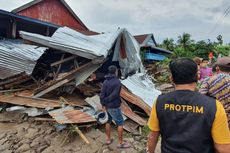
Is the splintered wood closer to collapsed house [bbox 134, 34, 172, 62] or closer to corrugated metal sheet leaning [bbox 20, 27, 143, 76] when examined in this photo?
corrugated metal sheet leaning [bbox 20, 27, 143, 76]

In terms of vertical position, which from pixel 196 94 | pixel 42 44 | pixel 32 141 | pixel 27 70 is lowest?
pixel 32 141

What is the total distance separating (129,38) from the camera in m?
8.85

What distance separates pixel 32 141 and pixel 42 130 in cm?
43

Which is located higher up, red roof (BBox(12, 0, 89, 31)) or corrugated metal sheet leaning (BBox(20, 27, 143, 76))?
red roof (BBox(12, 0, 89, 31))

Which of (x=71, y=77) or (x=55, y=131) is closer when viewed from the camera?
(x=55, y=131)

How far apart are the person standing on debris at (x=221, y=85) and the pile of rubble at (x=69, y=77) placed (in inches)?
144

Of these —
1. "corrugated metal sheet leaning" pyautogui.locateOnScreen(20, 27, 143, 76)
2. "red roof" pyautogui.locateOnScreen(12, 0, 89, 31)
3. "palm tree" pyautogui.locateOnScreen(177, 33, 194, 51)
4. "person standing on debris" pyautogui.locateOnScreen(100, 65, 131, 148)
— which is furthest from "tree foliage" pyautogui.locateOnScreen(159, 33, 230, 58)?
"person standing on debris" pyautogui.locateOnScreen(100, 65, 131, 148)

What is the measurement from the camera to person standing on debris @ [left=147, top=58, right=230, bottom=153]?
1.86 meters

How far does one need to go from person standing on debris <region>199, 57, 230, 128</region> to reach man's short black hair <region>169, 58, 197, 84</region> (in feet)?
4.13

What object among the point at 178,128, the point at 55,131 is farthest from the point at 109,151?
the point at 178,128

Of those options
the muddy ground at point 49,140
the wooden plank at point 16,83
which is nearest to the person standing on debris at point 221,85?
the muddy ground at point 49,140

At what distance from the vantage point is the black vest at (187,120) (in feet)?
6.16

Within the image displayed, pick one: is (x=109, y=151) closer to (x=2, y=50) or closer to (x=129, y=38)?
(x=129, y=38)

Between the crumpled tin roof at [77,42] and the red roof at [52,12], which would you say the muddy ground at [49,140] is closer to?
the crumpled tin roof at [77,42]
